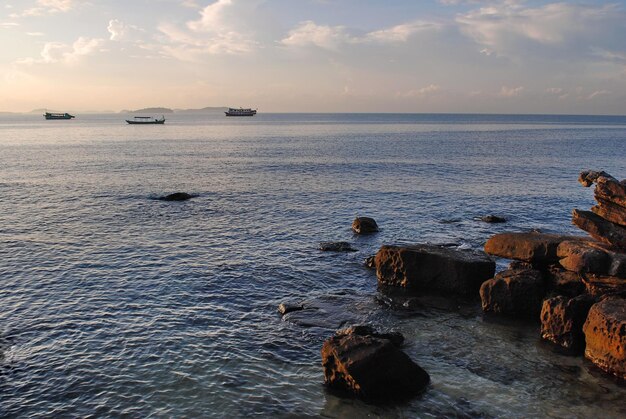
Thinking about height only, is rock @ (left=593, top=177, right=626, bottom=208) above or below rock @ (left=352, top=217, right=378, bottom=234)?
above

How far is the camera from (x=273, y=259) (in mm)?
34188

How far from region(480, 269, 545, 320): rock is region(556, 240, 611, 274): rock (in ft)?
4.88

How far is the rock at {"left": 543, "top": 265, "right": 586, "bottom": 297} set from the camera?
79.4ft

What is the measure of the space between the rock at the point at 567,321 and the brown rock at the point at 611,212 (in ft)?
19.2

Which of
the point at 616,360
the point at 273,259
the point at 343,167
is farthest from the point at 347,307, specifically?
the point at 343,167

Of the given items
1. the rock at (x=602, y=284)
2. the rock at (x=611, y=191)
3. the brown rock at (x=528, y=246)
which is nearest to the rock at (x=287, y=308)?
the brown rock at (x=528, y=246)

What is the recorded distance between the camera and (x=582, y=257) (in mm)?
23562

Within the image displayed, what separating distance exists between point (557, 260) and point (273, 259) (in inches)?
691

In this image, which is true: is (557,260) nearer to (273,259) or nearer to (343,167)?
(273,259)

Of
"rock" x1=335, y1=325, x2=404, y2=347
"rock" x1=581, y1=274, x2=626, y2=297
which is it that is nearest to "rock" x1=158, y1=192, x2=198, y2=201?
"rock" x1=335, y1=325, x2=404, y2=347

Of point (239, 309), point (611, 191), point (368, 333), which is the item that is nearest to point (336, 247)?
point (239, 309)

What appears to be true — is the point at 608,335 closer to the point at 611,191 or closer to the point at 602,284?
the point at 602,284

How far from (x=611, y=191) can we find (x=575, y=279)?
491 centimetres

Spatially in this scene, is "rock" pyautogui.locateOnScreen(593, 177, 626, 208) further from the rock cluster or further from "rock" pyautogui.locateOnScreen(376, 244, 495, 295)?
"rock" pyautogui.locateOnScreen(376, 244, 495, 295)
